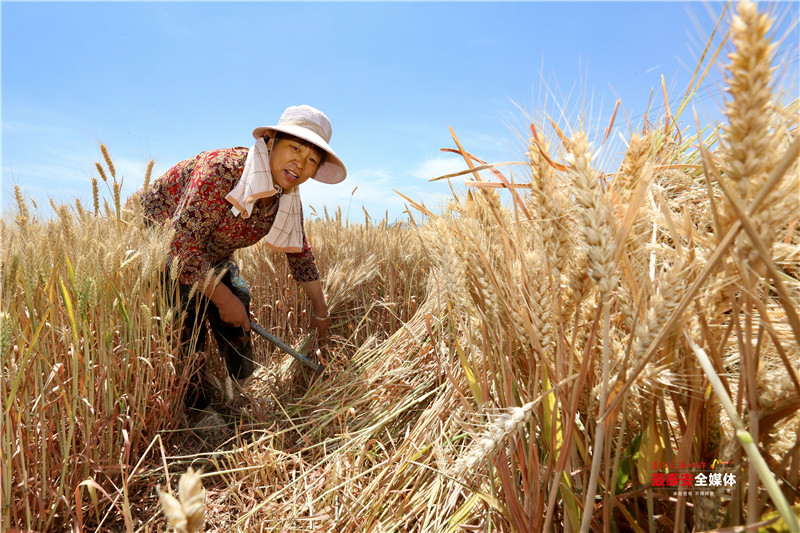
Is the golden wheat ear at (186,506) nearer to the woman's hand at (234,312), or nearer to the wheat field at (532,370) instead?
the wheat field at (532,370)

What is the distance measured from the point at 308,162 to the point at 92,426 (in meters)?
1.52

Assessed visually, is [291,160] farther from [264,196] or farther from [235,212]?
[235,212]

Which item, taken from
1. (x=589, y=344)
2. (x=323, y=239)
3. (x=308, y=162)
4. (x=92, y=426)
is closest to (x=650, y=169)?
(x=589, y=344)

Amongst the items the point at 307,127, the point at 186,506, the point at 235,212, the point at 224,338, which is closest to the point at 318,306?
the point at 224,338

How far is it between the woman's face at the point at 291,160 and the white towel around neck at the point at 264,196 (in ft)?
0.21

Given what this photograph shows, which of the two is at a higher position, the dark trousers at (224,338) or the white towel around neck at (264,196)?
the white towel around neck at (264,196)

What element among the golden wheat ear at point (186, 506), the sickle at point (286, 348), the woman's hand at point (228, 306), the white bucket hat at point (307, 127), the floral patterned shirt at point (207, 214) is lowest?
the sickle at point (286, 348)

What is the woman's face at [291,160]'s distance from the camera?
7.14 feet

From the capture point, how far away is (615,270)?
0.49m

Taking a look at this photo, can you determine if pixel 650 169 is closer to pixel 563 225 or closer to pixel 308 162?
pixel 563 225

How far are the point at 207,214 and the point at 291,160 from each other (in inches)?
20.4

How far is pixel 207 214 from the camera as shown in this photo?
2.04 m

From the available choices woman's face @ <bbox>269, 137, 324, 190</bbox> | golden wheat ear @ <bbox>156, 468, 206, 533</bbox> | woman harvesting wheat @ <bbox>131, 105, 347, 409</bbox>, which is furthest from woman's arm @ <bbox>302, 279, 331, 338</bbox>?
golden wheat ear @ <bbox>156, 468, 206, 533</bbox>

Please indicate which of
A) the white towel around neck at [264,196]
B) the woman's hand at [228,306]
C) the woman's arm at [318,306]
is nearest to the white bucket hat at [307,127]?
the white towel around neck at [264,196]
